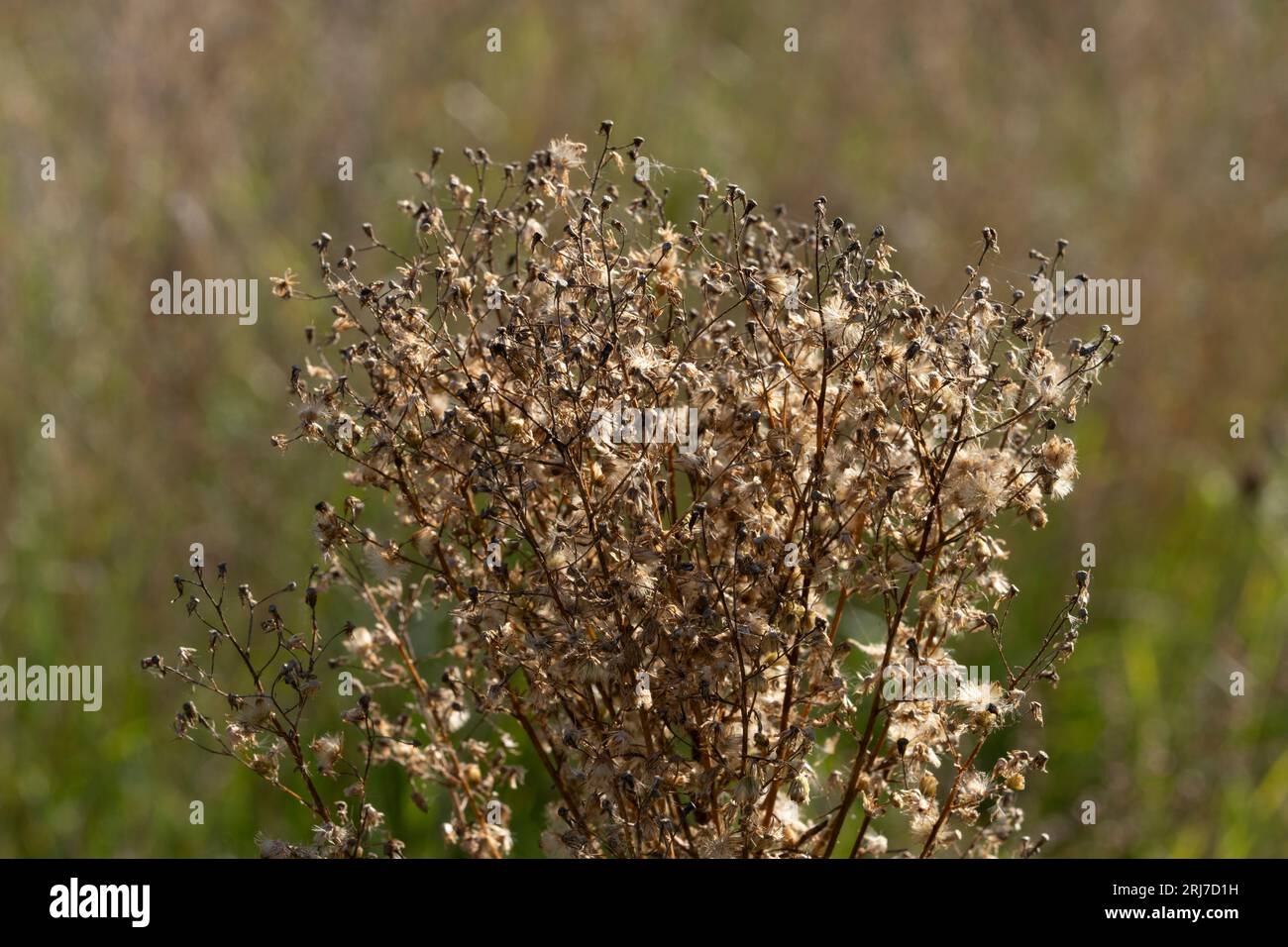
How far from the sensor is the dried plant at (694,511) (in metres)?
1.47

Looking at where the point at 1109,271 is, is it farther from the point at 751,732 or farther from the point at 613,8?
the point at 751,732

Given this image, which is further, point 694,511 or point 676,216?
point 676,216

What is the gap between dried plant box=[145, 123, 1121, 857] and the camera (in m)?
1.47

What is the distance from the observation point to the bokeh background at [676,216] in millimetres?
4305

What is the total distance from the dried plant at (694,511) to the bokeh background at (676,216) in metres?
1.87

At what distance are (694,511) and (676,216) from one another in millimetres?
4080

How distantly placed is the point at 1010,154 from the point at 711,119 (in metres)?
1.30

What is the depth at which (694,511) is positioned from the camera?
4.79 feet

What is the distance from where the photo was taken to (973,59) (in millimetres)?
6109

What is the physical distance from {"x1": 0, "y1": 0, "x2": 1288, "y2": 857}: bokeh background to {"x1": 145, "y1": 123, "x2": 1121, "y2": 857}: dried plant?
1867mm

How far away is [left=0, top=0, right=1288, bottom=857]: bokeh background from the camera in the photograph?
430 centimetres

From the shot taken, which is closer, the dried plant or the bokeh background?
the dried plant

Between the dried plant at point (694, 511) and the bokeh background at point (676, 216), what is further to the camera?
the bokeh background at point (676, 216)
